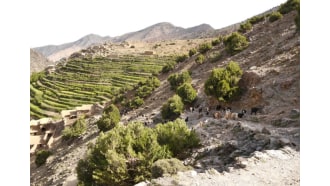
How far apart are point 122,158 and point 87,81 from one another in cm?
5689

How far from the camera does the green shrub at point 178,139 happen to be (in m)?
13.3

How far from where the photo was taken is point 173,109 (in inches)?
954

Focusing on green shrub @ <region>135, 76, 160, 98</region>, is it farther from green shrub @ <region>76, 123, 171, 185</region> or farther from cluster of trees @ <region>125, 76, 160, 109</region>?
green shrub @ <region>76, 123, 171, 185</region>

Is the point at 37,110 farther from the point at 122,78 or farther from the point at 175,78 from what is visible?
the point at 175,78

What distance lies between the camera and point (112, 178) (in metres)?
11.1

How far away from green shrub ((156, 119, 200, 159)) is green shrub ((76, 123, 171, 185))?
680mm

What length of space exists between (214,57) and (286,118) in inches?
770

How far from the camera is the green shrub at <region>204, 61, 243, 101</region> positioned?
21500 mm

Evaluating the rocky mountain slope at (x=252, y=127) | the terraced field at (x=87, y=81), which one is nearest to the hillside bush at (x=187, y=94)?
the rocky mountain slope at (x=252, y=127)

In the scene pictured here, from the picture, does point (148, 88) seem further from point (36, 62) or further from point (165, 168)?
point (36, 62)

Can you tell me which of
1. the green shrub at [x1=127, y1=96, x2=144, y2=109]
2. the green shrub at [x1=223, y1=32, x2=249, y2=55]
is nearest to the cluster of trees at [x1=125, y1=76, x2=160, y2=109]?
the green shrub at [x1=127, y1=96, x2=144, y2=109]

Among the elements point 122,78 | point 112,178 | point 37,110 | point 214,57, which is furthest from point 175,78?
point 122,78

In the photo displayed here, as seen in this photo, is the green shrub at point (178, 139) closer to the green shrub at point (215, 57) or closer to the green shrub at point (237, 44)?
the green shrub at point (237, 44)

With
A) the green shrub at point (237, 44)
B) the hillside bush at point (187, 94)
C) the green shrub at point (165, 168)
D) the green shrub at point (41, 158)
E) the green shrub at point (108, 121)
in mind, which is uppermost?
the green shrub at point (237, 44)
